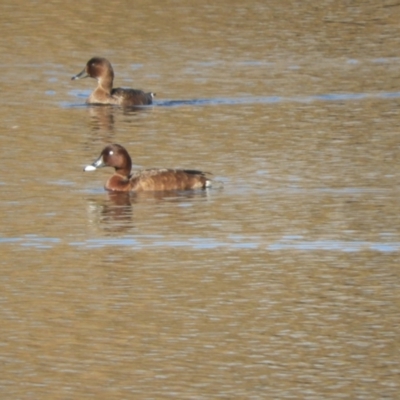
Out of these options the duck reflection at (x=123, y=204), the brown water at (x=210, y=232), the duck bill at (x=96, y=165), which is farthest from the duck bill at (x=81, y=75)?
the duck reflection at (x=123, y=204)

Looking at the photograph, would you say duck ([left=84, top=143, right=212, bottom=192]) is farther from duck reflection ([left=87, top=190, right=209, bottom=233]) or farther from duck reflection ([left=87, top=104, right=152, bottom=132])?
duck reflection ([left=87, top=104, right=152, bottom=132])

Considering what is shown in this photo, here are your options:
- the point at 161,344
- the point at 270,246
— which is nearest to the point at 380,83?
the point at 270,246

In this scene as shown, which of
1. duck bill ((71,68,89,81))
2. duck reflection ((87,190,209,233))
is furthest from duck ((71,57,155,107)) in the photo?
duck reflection ((87,190,209,233))

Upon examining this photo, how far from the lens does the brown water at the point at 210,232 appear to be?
820cm

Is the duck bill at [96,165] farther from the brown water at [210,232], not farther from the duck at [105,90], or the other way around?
the duck at [105,90]

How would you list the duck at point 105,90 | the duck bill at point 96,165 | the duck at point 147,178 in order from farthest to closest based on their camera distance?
1. the duck at point 105,90
2. the duck bill at point 96,165
3. the duck at point 147,178

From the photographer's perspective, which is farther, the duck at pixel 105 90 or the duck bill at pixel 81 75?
the duck bill at pixel 81 75

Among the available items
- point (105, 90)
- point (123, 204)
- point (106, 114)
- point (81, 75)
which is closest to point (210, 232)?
point (123, 204)

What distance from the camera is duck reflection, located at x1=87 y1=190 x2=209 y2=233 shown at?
467 inches

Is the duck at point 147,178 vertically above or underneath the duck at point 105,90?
underneath

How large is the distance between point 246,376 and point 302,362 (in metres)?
0.39

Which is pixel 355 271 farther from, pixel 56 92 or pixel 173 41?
pixel 173 41

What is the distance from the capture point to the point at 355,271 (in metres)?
10.2

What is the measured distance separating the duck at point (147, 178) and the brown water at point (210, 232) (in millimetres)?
157
